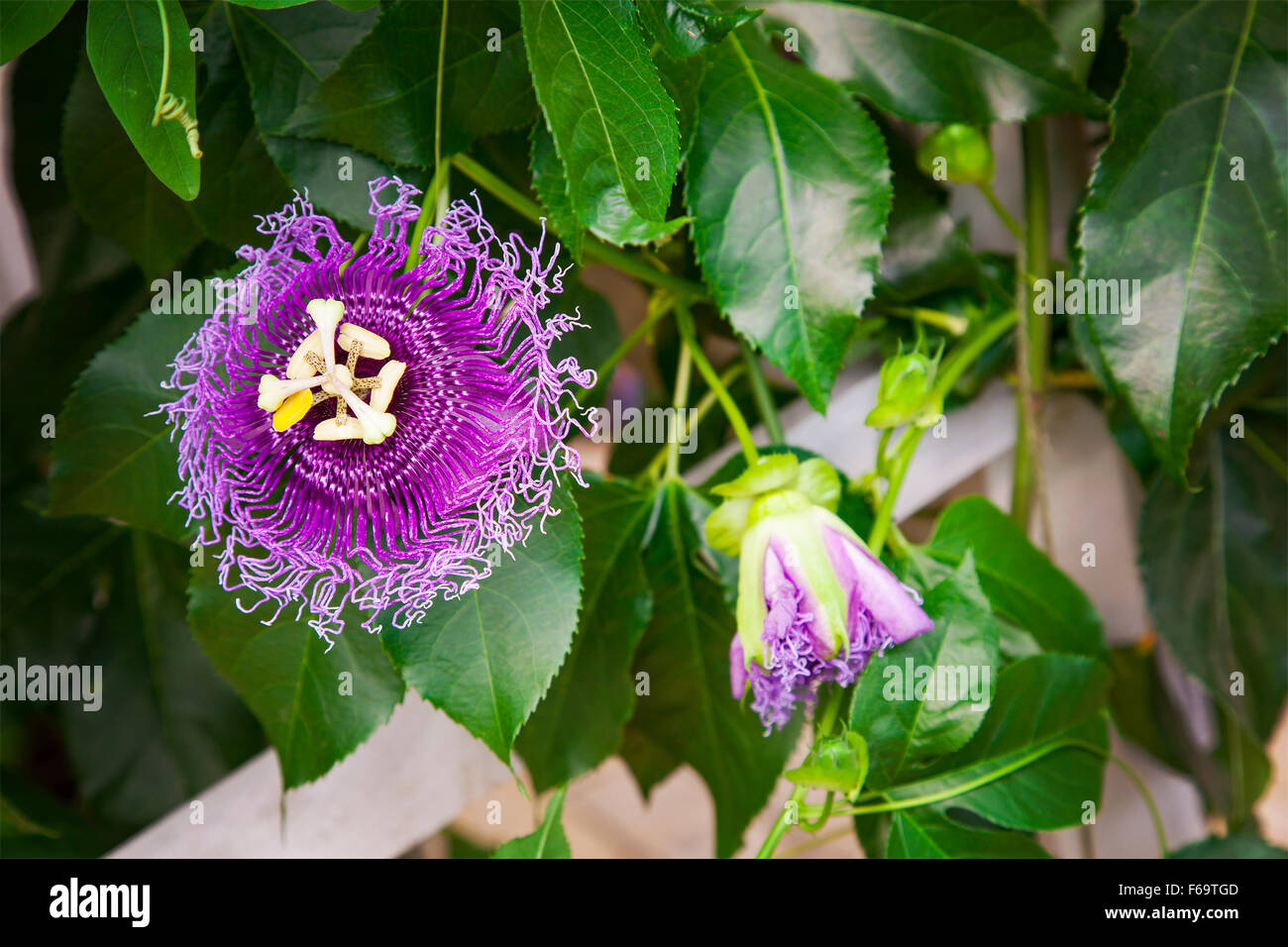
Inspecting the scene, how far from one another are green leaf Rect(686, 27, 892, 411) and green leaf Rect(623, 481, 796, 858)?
5.2 inches

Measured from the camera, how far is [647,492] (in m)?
0.59

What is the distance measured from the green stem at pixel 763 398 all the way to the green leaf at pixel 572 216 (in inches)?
7.3

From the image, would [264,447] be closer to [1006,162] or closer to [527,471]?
[527,471]

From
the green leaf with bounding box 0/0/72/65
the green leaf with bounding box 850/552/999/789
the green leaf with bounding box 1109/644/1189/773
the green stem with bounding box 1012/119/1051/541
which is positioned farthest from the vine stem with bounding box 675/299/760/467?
the green leaf with bounding box 1109/644/1189/773

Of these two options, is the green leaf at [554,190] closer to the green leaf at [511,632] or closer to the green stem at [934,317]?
the green leaf at [511,632]

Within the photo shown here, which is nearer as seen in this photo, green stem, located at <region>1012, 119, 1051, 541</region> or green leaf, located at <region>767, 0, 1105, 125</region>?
green leaf, located at <region>767, 0, 1105, 125</region>

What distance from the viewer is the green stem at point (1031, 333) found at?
673mm

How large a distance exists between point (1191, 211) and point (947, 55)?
158 mm

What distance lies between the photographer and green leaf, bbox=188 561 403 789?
0.50 meters

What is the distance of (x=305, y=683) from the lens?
0.50 meters

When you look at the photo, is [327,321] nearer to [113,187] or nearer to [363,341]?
[363,341]

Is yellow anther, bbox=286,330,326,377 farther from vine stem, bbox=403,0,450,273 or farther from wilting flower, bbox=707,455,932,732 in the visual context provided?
wilting flower, bbox=707,455,932,732

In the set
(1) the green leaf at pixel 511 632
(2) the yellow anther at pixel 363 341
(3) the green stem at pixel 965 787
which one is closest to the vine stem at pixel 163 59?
(2) the yellow anther at pixel 363 341

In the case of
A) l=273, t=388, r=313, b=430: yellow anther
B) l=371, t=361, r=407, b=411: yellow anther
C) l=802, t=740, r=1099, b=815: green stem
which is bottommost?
l=802, t=740, r=1099, b=815: green stem
